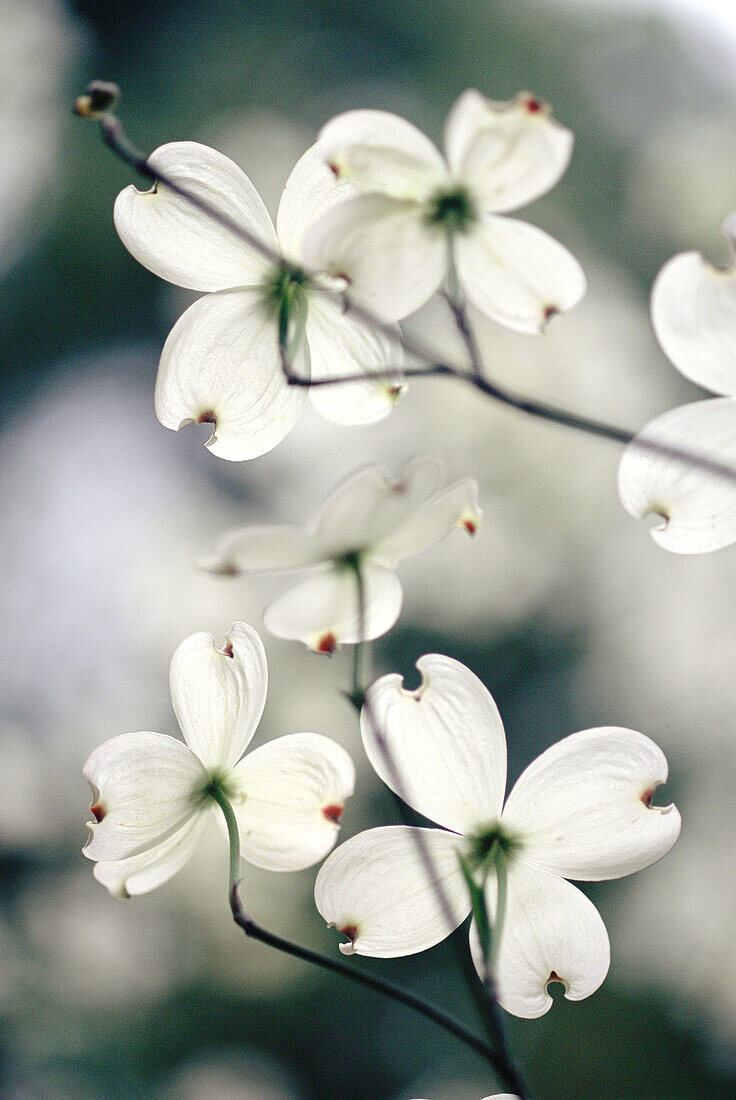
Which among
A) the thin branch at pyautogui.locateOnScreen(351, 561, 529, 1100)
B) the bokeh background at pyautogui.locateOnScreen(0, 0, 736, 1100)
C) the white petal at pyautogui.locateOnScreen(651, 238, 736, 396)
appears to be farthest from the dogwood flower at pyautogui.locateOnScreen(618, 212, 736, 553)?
the bokeh background at pyautogui.locateOnScreen(0, 0, 736, 1100)

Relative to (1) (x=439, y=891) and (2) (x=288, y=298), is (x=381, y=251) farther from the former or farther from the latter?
(1) (x=439, y=891)

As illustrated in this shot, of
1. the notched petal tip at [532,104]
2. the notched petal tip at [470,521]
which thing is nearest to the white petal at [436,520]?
the notched petal tip at [470,521]

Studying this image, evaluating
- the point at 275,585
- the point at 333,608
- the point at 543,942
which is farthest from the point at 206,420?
the point at 275,585

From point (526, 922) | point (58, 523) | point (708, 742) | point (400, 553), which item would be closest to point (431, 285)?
point (400, 553)

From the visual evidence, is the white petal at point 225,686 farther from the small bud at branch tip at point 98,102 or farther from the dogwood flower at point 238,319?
the small bud at branch tip at point 98,102

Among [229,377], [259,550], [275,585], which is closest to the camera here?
[259,550]

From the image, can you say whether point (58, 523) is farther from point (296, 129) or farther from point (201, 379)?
point (201, 379)
